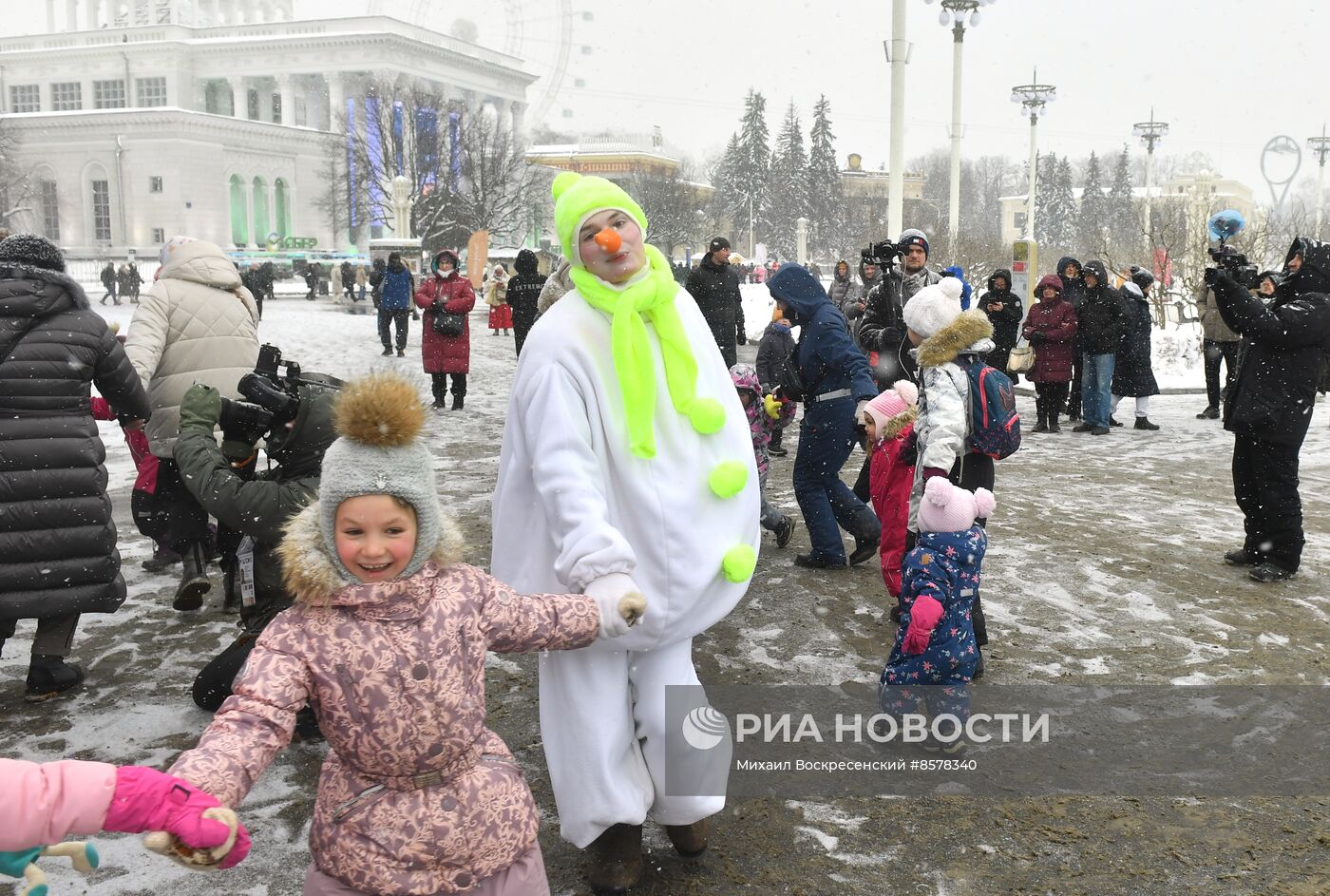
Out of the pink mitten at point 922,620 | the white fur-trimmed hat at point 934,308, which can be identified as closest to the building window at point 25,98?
the white fur-trimmed hat at point 934,308

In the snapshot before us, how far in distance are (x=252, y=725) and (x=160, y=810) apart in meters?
0.35

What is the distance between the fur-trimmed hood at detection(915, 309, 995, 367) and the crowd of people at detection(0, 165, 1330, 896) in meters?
0.01

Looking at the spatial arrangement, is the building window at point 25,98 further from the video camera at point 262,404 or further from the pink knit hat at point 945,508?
the pink knit hat at point 945,508

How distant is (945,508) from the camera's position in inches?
161

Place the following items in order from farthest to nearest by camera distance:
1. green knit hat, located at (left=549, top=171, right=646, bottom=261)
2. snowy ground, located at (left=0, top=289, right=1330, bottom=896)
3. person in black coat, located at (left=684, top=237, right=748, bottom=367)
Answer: person in black coat, located at (left=684, top=237, right=748, bottom=367) < snowy ground, located at (left=0, top=289, right=1330, bottom=896) < green knit hat, located at (left=549, top=171, right=646, bottom=261)

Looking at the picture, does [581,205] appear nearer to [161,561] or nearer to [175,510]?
[175,510]

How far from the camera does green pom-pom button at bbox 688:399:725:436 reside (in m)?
3.10

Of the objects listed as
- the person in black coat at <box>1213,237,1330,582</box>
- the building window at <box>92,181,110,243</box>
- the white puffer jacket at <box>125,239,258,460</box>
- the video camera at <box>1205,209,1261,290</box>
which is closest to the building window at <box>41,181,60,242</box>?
the building window at <box>92,181,110,243</box>

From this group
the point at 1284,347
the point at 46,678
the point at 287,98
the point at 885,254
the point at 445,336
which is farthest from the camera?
the point at 287,98

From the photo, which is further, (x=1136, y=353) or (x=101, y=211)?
(x=101, y=211)

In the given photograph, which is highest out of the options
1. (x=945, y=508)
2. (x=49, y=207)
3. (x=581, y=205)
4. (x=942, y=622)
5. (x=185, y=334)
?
(x=49, y=207)

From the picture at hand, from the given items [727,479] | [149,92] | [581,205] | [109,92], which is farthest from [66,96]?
[727,479]

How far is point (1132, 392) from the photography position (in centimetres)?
1221

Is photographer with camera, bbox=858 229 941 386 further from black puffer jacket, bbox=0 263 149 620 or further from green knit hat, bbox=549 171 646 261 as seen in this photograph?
black puffer jacket, bbox=0 263 149 620
